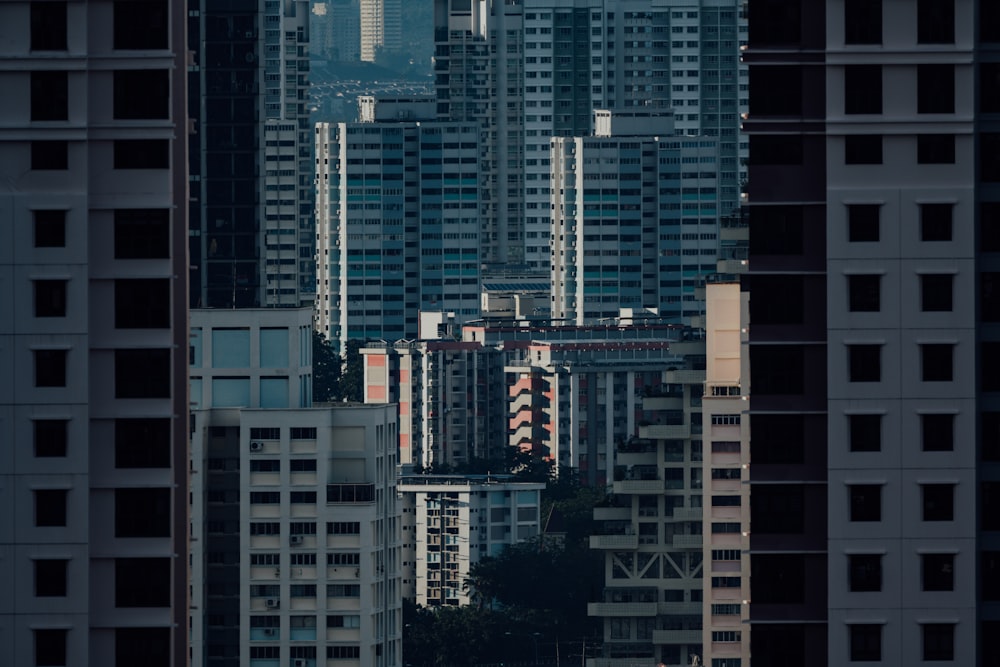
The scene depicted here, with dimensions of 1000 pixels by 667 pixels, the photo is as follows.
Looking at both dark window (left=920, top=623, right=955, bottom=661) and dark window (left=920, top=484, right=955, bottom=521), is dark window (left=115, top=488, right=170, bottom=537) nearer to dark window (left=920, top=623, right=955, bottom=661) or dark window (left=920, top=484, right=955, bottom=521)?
dark window (left=920, top=484, right=955, bottom=521)

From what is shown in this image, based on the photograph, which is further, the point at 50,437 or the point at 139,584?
the point at 139,584

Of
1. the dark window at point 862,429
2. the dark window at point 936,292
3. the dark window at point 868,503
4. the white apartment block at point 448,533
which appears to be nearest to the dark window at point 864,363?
the dark window at point 862,429

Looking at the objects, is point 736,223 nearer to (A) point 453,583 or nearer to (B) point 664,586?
(B) point 664,586

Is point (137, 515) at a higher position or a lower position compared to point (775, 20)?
lower

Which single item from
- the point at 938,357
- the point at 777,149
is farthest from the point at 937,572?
the point at 777,149

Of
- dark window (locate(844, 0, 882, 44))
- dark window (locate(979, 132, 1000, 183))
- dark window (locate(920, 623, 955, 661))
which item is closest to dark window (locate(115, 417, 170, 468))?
dark window (locate(920, 623, 955, 661))

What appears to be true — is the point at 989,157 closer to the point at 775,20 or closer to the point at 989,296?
the point at 989,296

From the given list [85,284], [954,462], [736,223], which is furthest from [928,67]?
[736,223]
